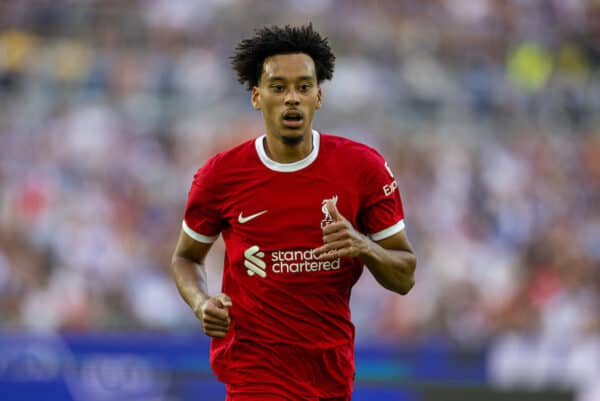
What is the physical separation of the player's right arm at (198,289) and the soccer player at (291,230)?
2 centimetres

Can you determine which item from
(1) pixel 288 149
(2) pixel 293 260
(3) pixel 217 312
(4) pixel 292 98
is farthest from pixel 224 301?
(4) pixel 292 98

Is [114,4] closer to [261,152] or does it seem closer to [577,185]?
[577,185]

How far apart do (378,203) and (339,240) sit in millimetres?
562

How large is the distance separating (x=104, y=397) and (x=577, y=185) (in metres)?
6.95

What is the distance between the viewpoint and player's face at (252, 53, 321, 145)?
18.5 feet

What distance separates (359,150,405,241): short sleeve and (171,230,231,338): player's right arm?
75 centimetres

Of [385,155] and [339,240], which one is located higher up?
[385,155]

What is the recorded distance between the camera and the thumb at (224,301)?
17.8ft

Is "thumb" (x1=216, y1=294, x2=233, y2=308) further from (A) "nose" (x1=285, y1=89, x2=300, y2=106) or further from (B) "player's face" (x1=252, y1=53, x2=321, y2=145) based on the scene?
(A) "nose" (x1=285, y1=89, x2=300, y2=106)

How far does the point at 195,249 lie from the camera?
608 centimetres

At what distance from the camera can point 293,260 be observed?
569 cm

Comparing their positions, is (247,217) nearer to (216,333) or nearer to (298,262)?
(298,262)

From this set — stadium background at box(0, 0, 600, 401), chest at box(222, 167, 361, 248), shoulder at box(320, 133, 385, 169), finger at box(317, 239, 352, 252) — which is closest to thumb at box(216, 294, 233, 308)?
chest at box(222, 167, 361, 248)

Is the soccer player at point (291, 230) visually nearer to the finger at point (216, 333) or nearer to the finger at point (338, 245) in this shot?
the finger at point (216, 333)
